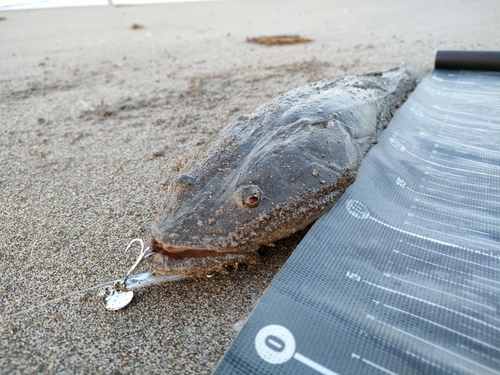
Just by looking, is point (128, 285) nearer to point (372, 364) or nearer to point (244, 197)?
point (244, 197)

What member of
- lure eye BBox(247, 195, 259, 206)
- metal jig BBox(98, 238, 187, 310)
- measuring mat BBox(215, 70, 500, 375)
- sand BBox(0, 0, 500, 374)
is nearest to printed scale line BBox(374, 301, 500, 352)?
measuring mat BBox(215, 70, 500, 375)

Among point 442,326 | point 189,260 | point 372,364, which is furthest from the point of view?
point 189,260

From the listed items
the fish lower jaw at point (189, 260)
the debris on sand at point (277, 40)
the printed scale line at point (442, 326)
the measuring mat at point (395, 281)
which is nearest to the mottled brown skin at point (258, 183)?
the fish lower jaw at point (189, 260)

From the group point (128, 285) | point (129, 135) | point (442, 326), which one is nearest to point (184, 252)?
point (128, 285)

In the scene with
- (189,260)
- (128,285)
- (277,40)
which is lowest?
(128,285)

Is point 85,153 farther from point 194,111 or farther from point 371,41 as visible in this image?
point 371,41
